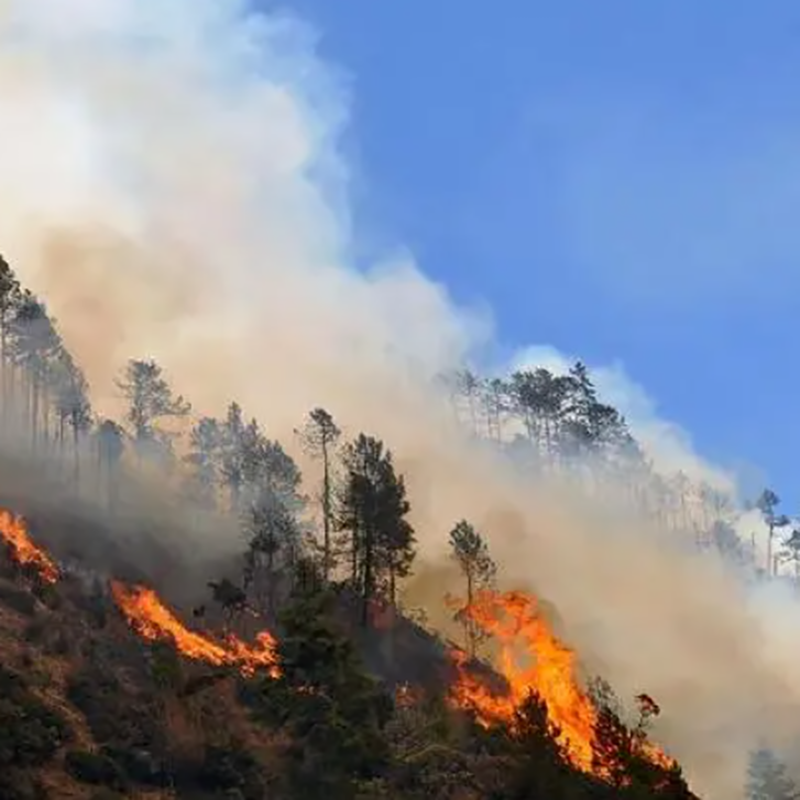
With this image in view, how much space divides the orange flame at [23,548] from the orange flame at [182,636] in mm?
4475

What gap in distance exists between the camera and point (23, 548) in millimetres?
66812

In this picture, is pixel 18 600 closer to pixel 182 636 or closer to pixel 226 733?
pixel 182 636

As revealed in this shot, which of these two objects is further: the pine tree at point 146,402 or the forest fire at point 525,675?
the pine tree at point 146,402

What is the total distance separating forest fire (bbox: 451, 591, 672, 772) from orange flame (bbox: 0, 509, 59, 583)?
27.7 m

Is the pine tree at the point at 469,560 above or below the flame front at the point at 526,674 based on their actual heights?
above

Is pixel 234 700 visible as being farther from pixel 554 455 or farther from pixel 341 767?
pixel 554 455

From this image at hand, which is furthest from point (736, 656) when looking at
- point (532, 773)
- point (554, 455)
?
point (532, 773)

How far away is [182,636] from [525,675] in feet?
96.0

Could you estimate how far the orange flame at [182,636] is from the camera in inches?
2402

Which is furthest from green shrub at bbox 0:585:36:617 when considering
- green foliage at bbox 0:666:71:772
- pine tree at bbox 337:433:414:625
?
pine tree at bbox 337:433:414:625

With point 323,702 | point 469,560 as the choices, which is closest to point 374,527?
point 469,560

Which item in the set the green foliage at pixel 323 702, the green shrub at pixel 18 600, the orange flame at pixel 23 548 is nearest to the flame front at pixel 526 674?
the green foliage at pixel 323 702

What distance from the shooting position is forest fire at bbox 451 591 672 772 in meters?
Result: 71.4

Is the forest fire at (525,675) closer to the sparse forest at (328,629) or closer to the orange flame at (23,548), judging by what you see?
the sparse forest at (328,629)
